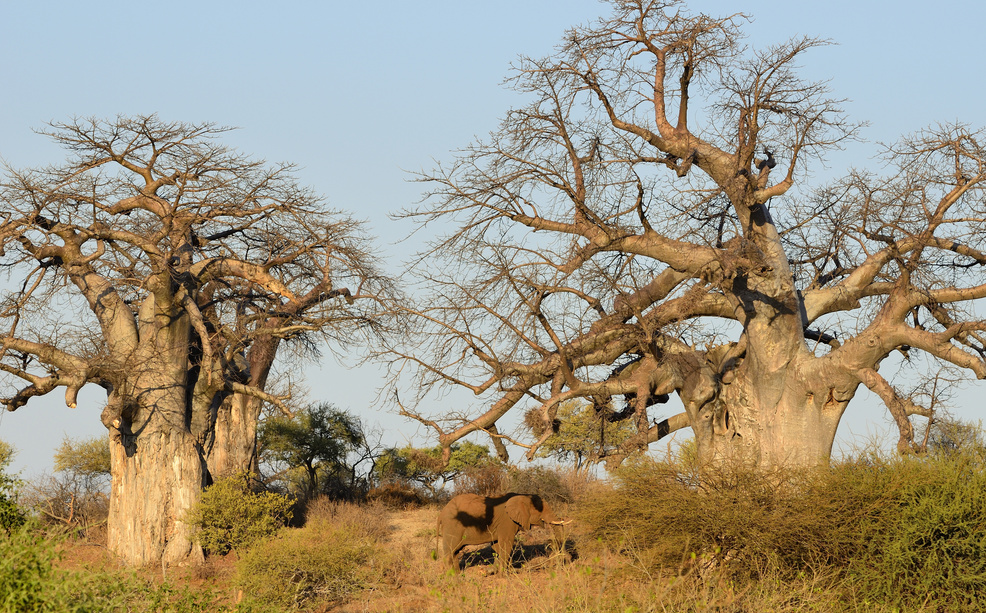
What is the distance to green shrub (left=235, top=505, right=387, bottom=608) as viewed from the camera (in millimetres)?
12734

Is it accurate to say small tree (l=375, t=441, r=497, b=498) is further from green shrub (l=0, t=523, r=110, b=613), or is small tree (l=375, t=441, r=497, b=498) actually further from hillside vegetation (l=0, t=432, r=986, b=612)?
green shrub (l=0, t=523, r=110, b=613)

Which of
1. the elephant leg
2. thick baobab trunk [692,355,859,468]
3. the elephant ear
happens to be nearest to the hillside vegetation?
the elephant leg

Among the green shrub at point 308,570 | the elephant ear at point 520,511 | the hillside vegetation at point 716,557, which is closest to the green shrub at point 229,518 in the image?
the hillside vegetation at point 716,557

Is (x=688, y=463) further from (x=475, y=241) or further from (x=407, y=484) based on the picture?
(x=407, y=484)

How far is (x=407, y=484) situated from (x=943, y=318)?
1335cm

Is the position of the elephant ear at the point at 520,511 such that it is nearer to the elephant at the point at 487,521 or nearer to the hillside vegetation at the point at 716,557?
the elephant at the point at 487,521

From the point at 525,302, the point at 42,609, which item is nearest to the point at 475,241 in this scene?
the point at 525,302

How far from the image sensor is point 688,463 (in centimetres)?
1319

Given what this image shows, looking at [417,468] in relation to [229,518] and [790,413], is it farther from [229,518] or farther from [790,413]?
[790,413]

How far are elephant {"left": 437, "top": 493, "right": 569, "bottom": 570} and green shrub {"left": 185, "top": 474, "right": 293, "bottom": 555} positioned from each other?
4.39m

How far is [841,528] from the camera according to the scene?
460 inches

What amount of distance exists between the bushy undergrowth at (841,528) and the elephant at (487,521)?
1548mm

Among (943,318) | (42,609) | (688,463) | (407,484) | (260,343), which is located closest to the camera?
(42,609)

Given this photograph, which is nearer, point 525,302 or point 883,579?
point 883,579
